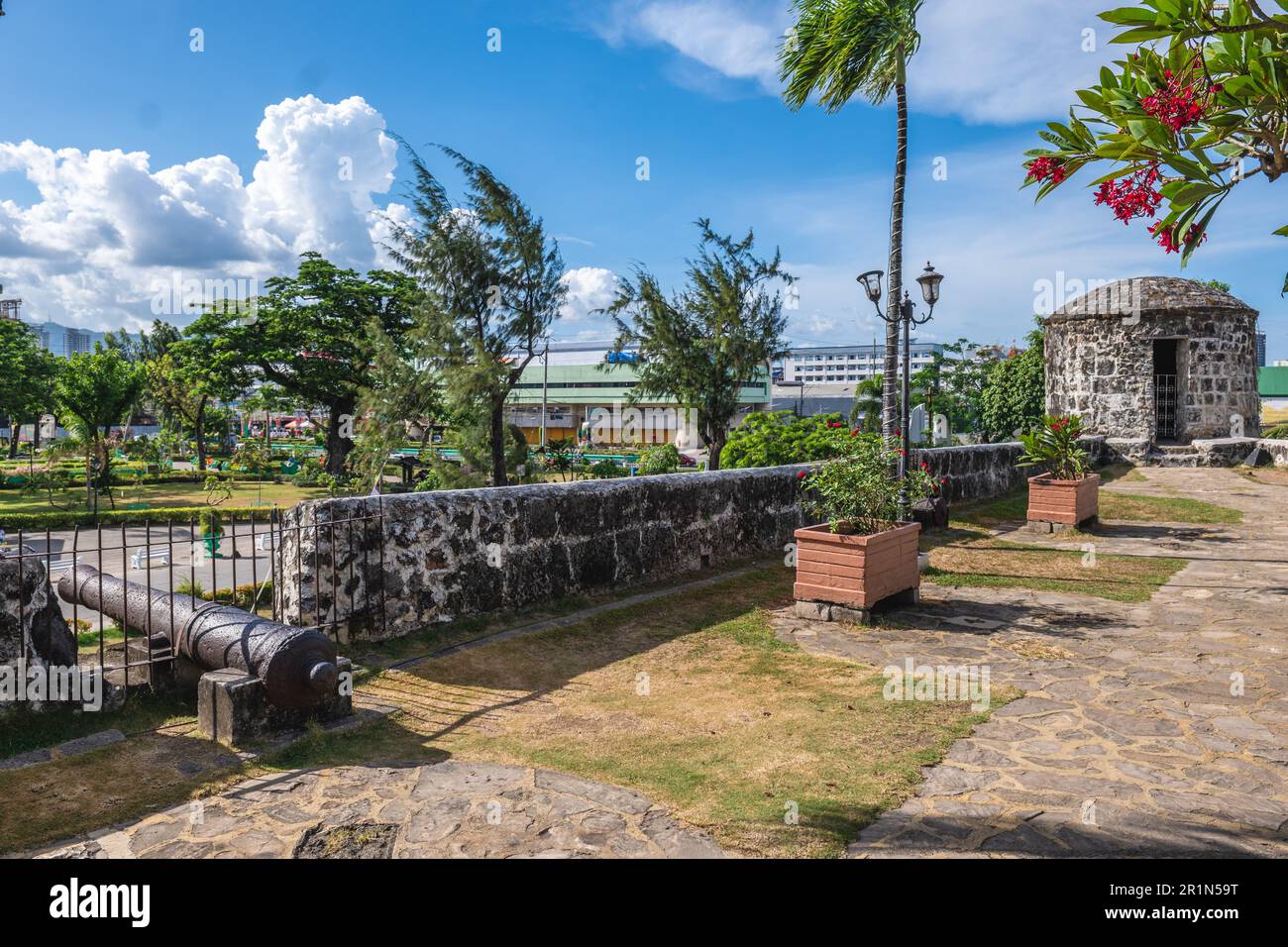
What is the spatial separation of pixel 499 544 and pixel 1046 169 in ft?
15.4

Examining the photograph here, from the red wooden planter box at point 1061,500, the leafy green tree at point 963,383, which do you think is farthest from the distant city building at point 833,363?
the red wooden planter box at point 1061,500

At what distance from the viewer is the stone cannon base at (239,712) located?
4.04 meters

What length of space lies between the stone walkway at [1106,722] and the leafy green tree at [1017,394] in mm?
19389

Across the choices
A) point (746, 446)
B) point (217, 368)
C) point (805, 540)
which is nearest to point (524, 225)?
point (746, 446)

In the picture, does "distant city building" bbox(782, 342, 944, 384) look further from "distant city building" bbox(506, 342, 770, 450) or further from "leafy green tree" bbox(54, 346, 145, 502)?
"leafy green tree" bbox(54, 346, 145, 502)

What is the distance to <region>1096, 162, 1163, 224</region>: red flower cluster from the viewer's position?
127 inches

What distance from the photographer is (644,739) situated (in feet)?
13.9

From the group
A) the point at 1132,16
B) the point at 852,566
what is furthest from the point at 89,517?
the point at 1132,16

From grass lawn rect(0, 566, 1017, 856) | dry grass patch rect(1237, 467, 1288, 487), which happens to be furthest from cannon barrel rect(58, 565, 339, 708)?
dry grass patch rect(1237, 467, 1288, 487)

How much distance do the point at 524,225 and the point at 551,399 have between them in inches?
1888

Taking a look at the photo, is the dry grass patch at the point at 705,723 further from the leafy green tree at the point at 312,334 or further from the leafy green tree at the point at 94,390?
the leafy green tree at the point at 94,390

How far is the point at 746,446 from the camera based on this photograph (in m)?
14.5

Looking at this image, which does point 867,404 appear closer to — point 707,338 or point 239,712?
point 707,338

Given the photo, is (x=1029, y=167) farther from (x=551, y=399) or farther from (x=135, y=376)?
(x=551, y=399)
